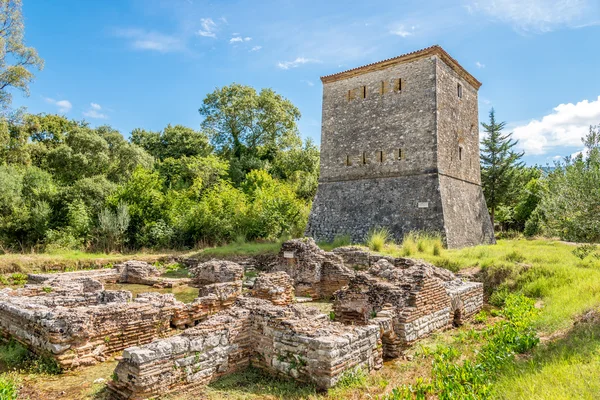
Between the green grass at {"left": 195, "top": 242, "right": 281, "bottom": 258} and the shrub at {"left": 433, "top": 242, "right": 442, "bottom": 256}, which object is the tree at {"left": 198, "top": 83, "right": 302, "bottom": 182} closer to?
the green grass at {"left": 195, "top": 242, "right": 281, "bottom": 258}

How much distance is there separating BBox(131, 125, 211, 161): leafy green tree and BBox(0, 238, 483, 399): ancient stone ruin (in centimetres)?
2718

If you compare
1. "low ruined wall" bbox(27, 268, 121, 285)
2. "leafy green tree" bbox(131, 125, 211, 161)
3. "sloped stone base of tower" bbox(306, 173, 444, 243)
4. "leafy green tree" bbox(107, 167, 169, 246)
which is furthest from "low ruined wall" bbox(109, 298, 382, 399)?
"leafy green tree" bbox(131, 125, 211, 161)

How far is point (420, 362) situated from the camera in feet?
18.6

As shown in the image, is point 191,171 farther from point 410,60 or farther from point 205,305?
point 205,305

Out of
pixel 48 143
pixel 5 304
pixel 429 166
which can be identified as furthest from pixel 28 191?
pixel 429 166

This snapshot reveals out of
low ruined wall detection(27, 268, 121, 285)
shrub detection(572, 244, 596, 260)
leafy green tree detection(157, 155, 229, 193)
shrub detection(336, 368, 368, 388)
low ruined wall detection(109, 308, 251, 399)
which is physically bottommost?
low ruined wall detection(27, 268, 121, 285)

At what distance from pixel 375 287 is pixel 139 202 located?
20033 mm

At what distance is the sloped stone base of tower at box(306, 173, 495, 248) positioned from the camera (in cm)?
1681

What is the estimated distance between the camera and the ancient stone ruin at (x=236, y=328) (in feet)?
15.6

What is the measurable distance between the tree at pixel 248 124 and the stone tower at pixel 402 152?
16.0 m

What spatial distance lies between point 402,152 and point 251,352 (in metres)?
14.3

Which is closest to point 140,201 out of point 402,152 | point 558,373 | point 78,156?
point 78,156

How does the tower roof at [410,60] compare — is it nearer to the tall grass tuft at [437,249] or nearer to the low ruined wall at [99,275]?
the tall grass tuft at [437,249]

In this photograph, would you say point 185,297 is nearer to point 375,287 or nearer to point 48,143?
point 375,287
